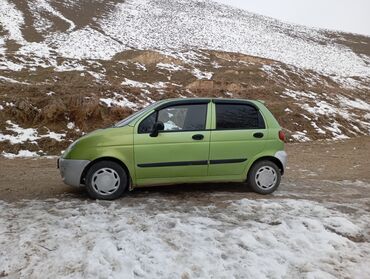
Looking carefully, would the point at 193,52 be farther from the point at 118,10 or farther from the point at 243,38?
the point at 118,10

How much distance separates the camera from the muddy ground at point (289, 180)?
7.10m

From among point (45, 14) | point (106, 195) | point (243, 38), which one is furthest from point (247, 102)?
point (243, 38)

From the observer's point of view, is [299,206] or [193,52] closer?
[299,206]

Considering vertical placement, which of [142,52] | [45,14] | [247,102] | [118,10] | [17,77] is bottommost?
[247,102]

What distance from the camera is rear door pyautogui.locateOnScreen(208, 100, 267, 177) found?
6867 mm

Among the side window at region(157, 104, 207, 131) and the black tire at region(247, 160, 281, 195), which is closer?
the side window at region(157, 104, 207, 131)

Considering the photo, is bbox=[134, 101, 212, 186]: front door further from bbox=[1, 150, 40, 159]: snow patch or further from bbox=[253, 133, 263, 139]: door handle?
bbox=[1, 150, 40, 159]: snow patch

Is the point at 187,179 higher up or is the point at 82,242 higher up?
the point at 187,179

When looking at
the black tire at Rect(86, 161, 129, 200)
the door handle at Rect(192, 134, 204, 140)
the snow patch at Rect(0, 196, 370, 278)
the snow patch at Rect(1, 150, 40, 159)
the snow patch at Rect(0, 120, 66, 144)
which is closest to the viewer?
the snow patch at Rect(0, 196, 370, 278)

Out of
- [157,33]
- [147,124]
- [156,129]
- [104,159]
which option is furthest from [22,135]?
[157,33]

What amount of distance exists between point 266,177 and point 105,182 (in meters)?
2.82

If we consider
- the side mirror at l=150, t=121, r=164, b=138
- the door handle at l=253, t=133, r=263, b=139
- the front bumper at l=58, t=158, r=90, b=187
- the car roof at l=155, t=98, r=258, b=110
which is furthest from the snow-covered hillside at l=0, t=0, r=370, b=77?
the door handle at l=253, t=133, r=263, b=139

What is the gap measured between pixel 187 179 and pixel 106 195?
1359mm

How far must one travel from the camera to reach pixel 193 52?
121 ft
